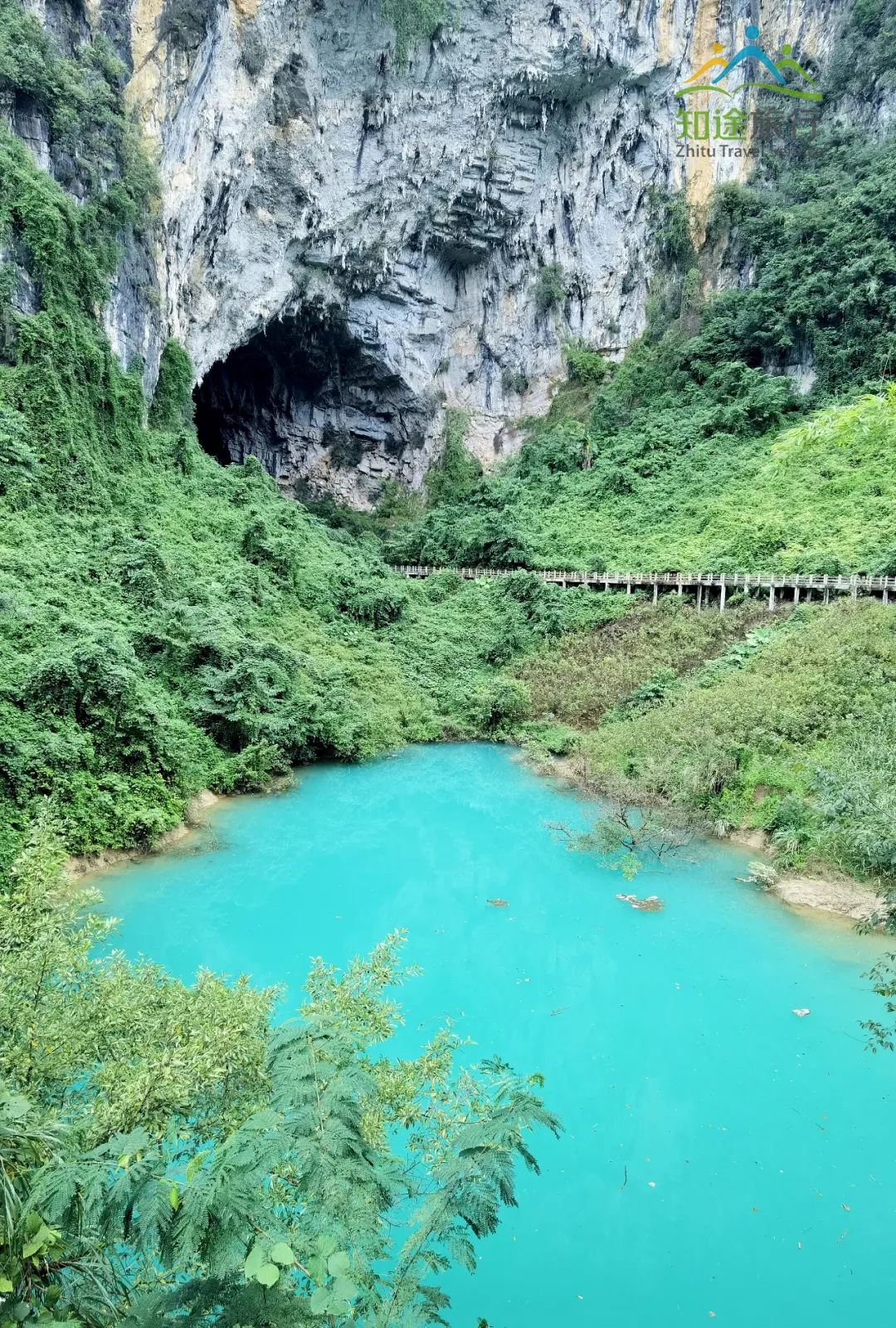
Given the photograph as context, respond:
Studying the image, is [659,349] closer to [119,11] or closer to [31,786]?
[119,11]

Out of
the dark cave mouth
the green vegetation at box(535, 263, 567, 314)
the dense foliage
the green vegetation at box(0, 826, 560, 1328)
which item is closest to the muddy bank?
the green vegetation at box(0, 826, 560, 1328)

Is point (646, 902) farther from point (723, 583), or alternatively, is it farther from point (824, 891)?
point (723, 583)

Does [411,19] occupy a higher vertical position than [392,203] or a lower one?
higher

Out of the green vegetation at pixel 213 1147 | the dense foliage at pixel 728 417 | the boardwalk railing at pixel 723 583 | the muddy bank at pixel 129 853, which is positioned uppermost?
the dense foliage at pixel 728 417

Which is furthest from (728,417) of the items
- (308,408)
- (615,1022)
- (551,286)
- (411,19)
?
(615,1022)

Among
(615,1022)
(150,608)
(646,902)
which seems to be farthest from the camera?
(150,608)

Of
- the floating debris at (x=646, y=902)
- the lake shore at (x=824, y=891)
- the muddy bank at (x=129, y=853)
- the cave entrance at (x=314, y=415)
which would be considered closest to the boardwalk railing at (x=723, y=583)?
the lake shore at (x=824, y=891)

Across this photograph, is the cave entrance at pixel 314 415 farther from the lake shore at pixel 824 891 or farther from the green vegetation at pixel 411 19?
the lake shore at pixel 824 891
